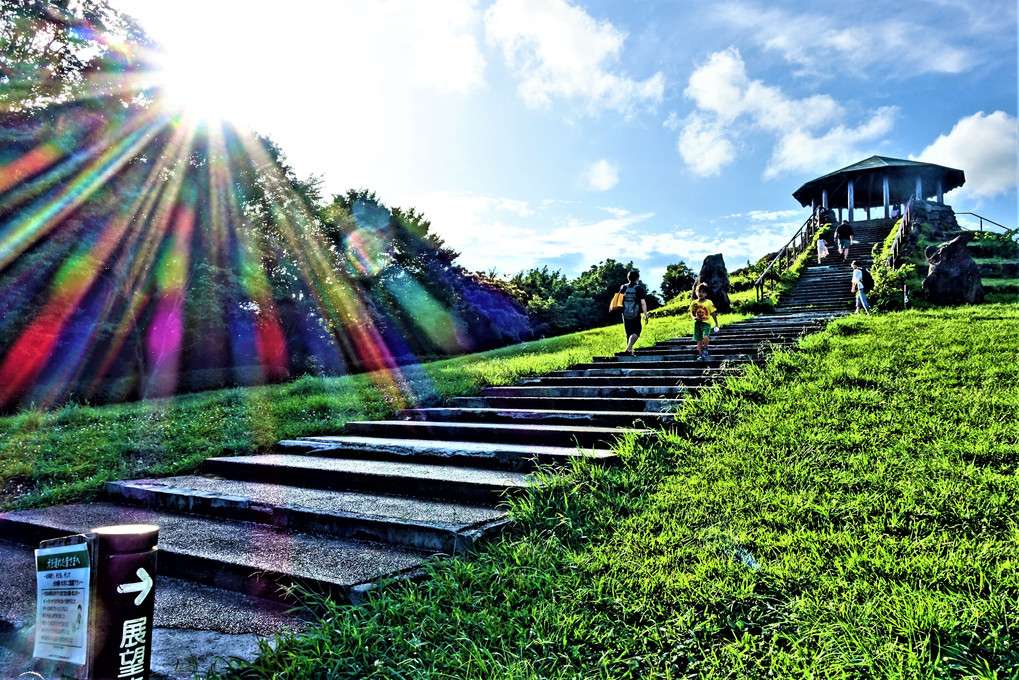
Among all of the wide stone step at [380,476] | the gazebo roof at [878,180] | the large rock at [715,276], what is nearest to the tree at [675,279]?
the gazebo roof at [878,180]

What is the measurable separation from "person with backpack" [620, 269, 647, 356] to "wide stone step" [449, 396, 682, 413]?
135 inches

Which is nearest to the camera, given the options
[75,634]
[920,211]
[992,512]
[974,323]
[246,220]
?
[75,634]

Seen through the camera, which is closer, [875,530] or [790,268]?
[875,530]

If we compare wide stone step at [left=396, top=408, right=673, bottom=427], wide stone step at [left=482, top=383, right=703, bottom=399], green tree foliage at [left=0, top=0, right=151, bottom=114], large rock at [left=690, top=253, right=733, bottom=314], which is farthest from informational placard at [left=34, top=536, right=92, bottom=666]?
large rock at [left=690, top=253, right=733, bottom=314]

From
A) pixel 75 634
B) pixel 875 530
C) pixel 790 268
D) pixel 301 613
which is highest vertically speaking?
pixel 790 268

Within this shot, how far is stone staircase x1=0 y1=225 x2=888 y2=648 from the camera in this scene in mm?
3125

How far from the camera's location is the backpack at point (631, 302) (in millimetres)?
9602

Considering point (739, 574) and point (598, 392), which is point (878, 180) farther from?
point (739, 574)

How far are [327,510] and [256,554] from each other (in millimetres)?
515

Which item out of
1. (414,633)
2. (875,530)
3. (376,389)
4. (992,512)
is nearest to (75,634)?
(414,633)

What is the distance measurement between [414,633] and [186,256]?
18.0 metres

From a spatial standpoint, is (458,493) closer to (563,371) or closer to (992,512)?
(992,512)

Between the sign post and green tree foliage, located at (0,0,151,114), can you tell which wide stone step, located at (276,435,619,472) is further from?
green tree foliage, located at (0,0,151,114)

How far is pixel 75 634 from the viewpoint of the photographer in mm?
1607
